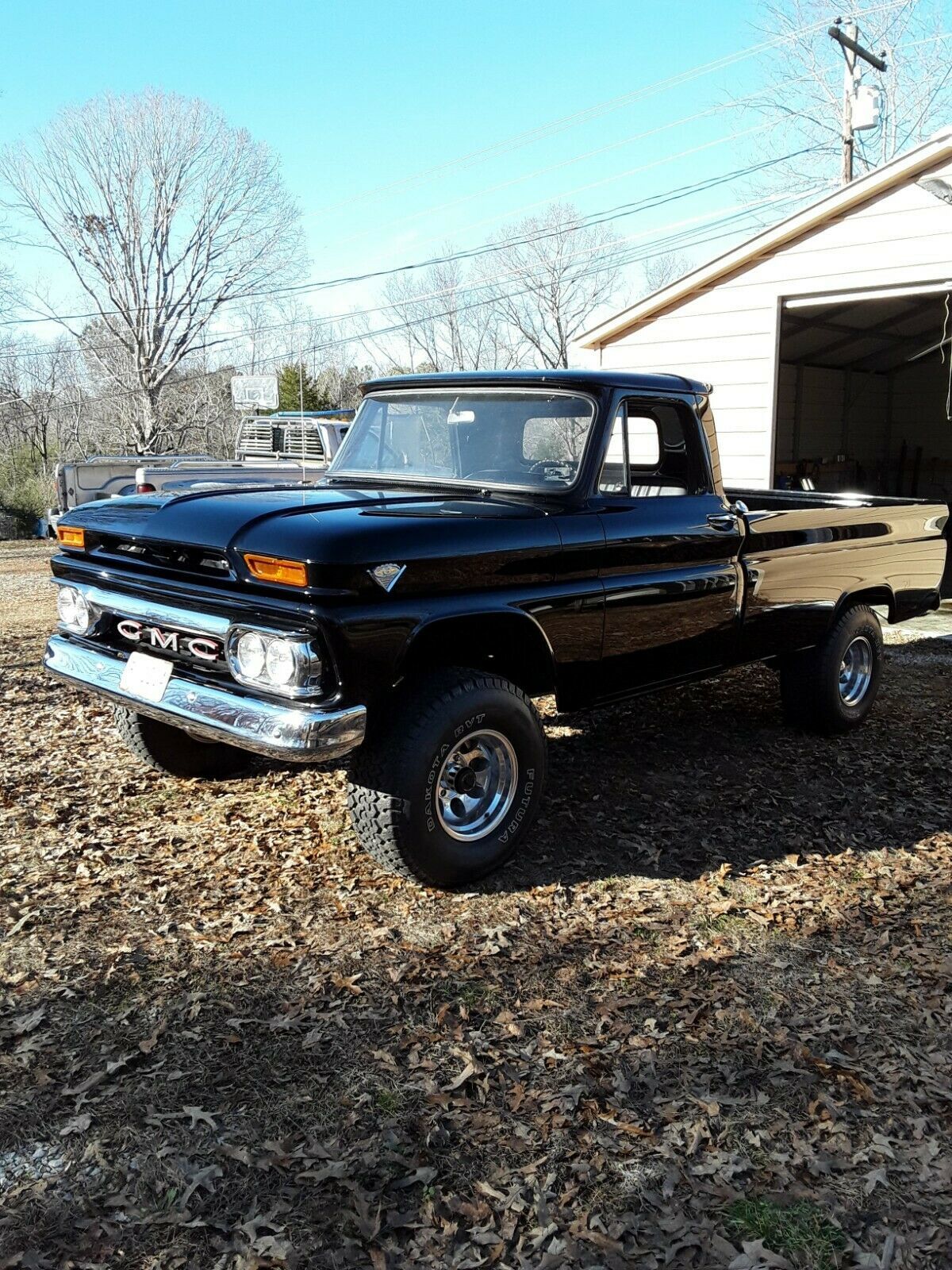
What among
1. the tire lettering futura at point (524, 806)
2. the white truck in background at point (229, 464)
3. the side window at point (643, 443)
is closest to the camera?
the tire lettering futura at point (524, 806)

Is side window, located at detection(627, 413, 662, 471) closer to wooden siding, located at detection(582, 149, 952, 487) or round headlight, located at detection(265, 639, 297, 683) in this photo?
round headlight, located at detection(265, 639, 297, 683)

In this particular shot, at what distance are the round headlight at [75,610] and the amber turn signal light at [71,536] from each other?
0.19 m

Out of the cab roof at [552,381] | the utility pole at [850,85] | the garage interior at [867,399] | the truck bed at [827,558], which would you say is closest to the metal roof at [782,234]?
the garage interior at [867,399]

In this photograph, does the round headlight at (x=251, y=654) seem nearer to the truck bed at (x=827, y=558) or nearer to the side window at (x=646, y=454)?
the side window at (x=646, y=454)

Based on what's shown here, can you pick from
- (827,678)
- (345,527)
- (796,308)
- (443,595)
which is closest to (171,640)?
(345,527)

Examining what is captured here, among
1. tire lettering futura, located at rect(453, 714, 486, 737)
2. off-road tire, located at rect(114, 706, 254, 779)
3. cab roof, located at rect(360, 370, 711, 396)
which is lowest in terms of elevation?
off-road tire, located at rect(114, 706, 254, 779)

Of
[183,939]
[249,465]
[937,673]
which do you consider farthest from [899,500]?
[249,465]

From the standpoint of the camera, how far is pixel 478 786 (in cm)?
417

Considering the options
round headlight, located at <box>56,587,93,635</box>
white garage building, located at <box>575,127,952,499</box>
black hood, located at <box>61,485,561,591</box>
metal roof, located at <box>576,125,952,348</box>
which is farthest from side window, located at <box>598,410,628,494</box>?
metal roof, located at <box>576,125,952,348</box>

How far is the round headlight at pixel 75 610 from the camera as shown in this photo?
4398mm

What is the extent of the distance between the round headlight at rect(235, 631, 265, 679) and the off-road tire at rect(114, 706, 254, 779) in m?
1.39

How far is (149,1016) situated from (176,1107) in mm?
478

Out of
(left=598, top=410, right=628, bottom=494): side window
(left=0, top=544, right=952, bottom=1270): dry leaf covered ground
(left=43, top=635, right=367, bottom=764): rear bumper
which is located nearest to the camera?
(left=0, top=544, right=952, bottom=1270): dry leaf covered ground

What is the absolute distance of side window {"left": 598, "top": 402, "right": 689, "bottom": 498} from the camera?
475 centimetres
